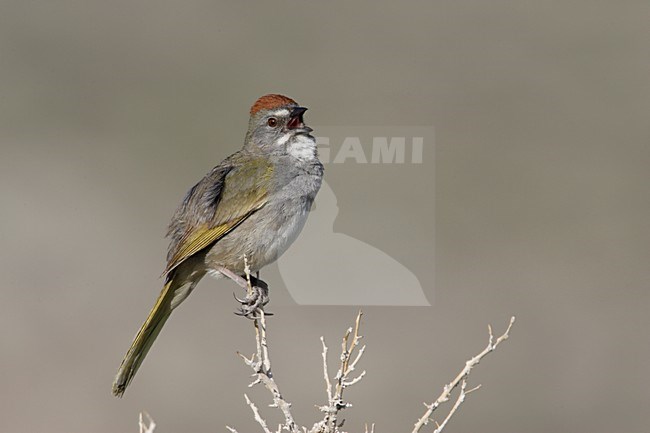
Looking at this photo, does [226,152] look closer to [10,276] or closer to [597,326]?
[10,276]

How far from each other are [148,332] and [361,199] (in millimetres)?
7142

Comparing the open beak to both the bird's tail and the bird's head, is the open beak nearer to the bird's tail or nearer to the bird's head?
the bird's head

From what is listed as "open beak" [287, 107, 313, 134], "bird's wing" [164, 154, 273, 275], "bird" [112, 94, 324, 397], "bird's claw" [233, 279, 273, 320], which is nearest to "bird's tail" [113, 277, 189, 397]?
"bird" [112, 94, 324, 397]

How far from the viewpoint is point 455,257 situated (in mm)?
14039

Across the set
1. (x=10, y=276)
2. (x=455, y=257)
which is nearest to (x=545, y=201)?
(x=455, y=257)

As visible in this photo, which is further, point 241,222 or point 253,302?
point 241,222

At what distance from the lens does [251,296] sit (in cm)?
590

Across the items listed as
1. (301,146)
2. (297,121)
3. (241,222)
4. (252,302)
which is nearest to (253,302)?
(252,302)

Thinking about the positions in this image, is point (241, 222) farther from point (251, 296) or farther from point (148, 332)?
point (148, 332)

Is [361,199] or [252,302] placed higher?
[361,199]

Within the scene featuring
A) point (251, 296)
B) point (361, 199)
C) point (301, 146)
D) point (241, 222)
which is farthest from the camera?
point (361, 199)

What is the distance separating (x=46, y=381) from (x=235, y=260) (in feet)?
19.1

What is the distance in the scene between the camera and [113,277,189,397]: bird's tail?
5730 mm

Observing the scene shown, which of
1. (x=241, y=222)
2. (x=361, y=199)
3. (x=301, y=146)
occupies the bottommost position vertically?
(x=241, y=222)
